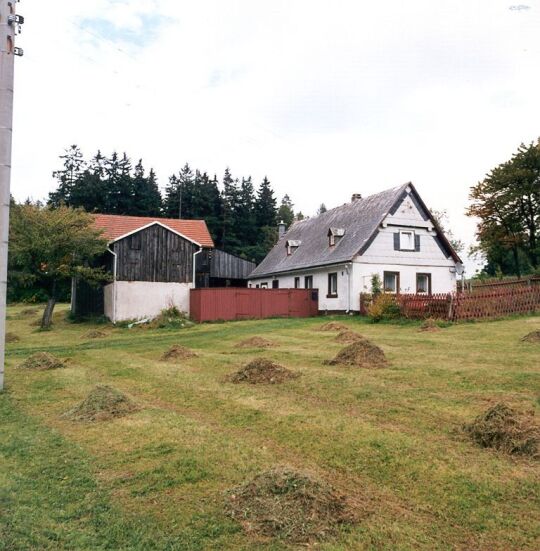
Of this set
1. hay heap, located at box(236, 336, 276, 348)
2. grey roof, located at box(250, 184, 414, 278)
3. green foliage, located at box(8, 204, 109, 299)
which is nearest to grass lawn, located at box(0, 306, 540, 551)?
hay heap, located at box(236, 336, 276, 348)

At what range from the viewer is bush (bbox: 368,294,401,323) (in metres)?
24.0

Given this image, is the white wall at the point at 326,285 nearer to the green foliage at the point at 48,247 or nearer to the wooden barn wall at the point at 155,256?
the wooden barn wall at the point at 155,256

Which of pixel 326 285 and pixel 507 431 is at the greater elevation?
pixel 326 285

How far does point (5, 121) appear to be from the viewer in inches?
433

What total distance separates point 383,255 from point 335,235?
4.06m

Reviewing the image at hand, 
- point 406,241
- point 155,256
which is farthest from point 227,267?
point 406,241

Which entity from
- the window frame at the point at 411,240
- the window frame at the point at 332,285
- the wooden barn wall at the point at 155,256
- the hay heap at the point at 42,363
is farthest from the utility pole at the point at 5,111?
the window frame at the point at 411,240

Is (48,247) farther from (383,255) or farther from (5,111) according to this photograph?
(383,255)

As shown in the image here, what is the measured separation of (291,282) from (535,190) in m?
23.2

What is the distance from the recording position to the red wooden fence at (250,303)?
29.3 m

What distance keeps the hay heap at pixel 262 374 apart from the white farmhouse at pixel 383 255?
763 inches

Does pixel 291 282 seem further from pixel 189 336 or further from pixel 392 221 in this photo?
pixel 189 336

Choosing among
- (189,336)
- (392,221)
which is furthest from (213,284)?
(189,336)

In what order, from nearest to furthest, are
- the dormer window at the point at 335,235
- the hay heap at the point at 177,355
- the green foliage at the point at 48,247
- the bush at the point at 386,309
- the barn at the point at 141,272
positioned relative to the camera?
the hay heap at the point at 177,355, the bush at the point at 386,309, the green foliage at the point at 48,247, the barn at the point at 141,272, the dormer window at the point at 335,235
